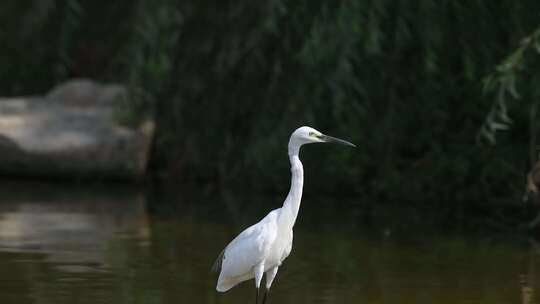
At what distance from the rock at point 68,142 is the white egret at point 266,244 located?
658 cm

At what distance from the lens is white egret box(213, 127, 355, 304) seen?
660 centimetres

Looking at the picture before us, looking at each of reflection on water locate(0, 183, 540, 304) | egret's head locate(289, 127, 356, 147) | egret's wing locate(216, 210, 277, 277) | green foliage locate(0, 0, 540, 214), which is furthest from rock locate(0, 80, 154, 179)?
egret's wing locate(216, 210, 277, 277)

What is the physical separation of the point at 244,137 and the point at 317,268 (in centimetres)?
380

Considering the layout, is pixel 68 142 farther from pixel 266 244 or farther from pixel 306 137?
pixel 266 244

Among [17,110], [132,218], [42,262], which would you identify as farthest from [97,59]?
[42,262]

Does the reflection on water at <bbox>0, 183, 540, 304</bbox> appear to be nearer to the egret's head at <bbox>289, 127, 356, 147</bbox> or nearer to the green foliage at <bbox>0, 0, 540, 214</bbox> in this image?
the green foliage at <bbox>0, 0, 540, 214</bbox>

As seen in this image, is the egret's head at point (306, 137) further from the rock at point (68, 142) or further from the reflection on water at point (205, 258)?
the rock at point (68, 142)

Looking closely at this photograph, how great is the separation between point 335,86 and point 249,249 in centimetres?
390

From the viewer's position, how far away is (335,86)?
10.3 m

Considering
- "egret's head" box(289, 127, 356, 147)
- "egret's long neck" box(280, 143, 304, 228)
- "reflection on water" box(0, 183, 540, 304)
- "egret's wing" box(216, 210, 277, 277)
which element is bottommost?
"reflection on water" box(0, 183, 540, 304)

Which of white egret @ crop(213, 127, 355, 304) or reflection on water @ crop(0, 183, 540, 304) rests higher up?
white egret @ crop(213, 127, 355, 304)

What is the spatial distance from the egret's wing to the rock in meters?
6.65

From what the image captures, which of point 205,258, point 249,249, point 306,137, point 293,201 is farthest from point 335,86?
point 249,249

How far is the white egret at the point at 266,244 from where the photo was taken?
6602 millimetres
